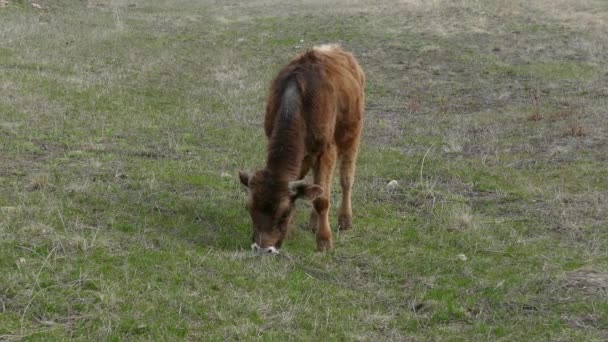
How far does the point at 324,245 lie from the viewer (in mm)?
8492

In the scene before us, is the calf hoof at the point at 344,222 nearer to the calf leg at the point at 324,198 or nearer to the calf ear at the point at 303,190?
the calf leg at the point at 324,198

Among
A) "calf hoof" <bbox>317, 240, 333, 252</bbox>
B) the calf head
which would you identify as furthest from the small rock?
the calf head

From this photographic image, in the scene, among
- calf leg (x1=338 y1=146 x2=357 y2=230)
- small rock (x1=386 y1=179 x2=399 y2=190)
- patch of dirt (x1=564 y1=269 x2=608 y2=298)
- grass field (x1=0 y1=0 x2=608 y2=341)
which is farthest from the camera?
small rock (x1=386 y1=179 x2=399 y2=190)

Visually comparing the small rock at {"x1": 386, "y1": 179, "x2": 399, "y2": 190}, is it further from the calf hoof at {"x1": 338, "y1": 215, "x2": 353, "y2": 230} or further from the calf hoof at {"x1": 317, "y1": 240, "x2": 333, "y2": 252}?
the calf hoof at {"x1": 317, "y1": 240, "x2": 333, "y2": 252}

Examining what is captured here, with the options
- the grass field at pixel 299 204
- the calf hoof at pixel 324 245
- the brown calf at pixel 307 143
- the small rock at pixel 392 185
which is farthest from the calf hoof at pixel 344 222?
the small rock at pixel 392 185

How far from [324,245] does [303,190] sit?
40.1 inches

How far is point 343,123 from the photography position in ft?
30.7

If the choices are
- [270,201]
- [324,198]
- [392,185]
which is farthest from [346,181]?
[270,201]

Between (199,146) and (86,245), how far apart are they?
587cm

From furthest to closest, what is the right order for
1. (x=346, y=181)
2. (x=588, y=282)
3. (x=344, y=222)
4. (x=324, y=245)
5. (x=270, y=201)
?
(x=346, y=181) < (x=344, y=222) < (x=324, y=245) < (x=270, y=201) < (x=588, y=282)

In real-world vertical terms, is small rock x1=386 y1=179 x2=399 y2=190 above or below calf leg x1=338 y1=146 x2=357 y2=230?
below

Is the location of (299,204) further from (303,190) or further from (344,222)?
(303,190)

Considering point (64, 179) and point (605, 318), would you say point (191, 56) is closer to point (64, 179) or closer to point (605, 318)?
point (64, 179)

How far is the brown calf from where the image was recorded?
7.77 metres
